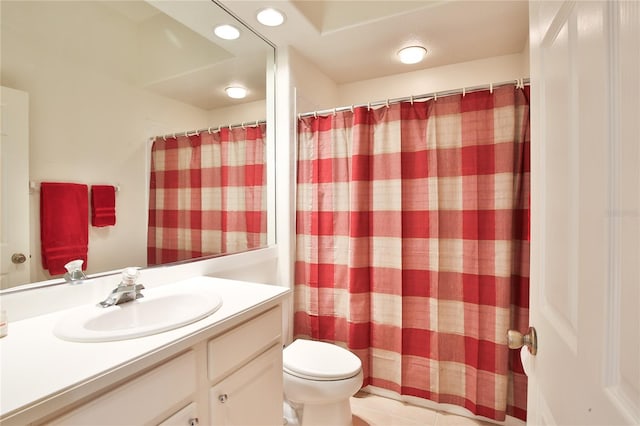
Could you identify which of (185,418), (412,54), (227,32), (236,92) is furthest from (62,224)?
(412,54)

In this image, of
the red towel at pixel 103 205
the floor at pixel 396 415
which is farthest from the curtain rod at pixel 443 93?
the floor at pixel 396 415

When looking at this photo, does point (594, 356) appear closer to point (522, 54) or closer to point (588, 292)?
point (588, 292)

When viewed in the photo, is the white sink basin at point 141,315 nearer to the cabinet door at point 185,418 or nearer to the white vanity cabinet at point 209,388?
the white vanity cabinet at point 209,388

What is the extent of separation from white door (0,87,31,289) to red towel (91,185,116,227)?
198 mm

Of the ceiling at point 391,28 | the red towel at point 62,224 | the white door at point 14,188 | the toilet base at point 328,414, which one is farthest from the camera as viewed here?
the ceiling at point 391,28

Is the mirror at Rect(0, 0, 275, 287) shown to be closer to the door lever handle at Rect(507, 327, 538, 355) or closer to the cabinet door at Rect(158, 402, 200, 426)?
the cabinet door at Rect(158, 402, 200, 426)

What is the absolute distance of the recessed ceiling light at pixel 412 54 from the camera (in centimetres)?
206

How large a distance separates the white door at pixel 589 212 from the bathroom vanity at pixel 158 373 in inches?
33.1

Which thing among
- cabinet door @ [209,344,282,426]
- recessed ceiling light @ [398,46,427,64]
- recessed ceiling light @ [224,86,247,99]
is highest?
recessed ceiling light @ [398,46,427,64]

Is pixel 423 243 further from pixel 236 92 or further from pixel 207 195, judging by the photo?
pixel 236 92

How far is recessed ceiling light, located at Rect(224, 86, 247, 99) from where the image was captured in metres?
1.85

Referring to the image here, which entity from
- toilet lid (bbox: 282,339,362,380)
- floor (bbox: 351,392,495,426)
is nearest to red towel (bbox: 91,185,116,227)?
toilet lid (bbox: 282,339,362,380)

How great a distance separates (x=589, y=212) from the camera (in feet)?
1.49

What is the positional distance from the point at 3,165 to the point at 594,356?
4.89ft
